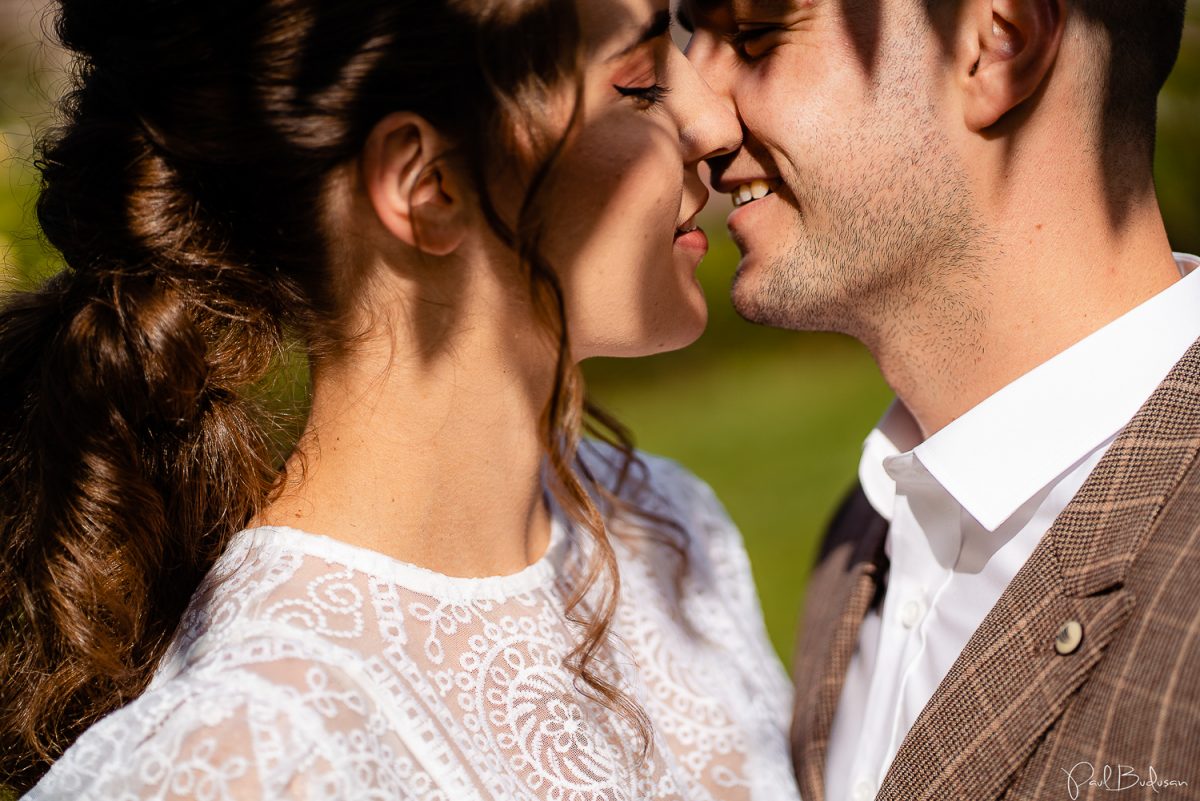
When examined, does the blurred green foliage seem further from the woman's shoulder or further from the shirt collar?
the shirt collar

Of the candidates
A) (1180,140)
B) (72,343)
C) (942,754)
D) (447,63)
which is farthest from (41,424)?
(1180,140)

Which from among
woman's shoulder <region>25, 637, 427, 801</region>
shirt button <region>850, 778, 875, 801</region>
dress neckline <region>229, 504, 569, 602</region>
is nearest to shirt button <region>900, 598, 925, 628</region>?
shirt button <region>850, 778, 875, 801</region>

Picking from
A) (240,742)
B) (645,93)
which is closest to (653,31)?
(645,93)

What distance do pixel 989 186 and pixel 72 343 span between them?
78.6 inches

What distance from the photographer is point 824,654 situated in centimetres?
265

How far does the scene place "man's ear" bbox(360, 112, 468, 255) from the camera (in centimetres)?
192

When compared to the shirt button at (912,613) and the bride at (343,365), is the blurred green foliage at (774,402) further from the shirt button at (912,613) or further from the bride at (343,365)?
the shirt button at (912,613)

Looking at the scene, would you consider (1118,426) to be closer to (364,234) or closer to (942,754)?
(942,754)

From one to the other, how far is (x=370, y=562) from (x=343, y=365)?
40 cm

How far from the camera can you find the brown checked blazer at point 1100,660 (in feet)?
5.44

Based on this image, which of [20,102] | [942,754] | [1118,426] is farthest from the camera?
[20,102]

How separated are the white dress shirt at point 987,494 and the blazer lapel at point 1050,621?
231mm

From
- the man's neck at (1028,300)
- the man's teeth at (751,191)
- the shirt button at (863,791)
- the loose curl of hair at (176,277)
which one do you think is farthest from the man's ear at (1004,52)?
the shirt button at (863,791)

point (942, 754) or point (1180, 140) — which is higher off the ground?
point (942, 754)
